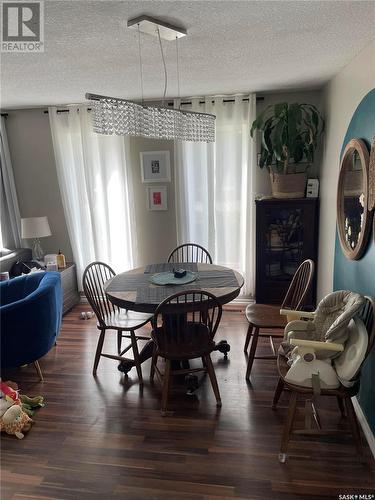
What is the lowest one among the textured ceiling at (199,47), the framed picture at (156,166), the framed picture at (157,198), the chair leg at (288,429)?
the chair leg at (288,429)

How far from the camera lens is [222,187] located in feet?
13.2

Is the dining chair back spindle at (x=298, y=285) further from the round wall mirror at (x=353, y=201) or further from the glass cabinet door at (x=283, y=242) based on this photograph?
the glass cabinet door at (x=283, y=242)

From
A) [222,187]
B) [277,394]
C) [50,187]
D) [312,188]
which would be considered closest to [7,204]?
[50,187]

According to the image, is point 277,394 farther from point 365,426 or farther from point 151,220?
point 151,220

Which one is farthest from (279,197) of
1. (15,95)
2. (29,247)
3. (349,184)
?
(29,247)

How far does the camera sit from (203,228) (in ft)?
13.7

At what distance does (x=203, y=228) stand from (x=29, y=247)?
2315mm

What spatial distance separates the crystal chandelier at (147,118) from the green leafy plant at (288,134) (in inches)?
44.1

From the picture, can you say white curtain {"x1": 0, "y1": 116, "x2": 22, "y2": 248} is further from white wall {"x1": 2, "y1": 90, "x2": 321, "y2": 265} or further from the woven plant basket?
the woven plant basket

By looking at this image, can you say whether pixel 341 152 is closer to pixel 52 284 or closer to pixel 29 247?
pixel 52 284

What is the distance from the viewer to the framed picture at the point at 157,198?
4.18 metres

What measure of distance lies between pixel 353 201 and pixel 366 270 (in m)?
0.54

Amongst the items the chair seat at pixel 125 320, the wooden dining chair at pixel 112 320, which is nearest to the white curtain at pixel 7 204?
the wooden dining chair at pixel 112 320

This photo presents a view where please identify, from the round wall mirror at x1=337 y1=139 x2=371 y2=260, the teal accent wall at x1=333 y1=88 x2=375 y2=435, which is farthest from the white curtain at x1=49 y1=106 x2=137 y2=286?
the teal accent wall at x1=333 y1=88 x2=375 y2=435
